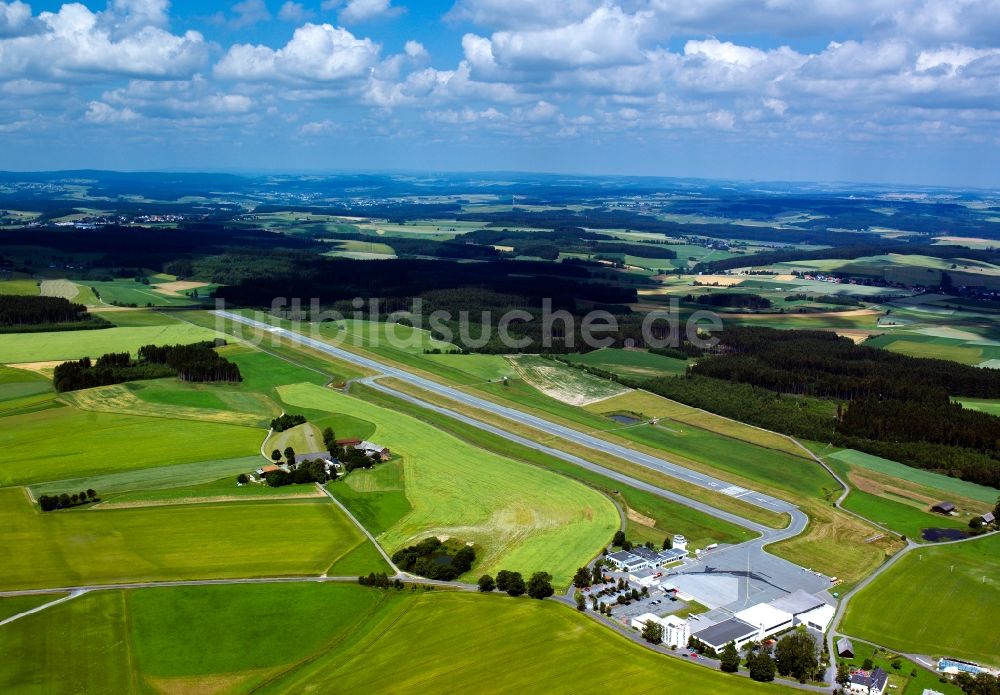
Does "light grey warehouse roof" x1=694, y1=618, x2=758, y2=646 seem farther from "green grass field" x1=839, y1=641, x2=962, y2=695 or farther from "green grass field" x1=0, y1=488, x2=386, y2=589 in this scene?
"green grass field" x1=0, y1=488, x2=386, y2=589

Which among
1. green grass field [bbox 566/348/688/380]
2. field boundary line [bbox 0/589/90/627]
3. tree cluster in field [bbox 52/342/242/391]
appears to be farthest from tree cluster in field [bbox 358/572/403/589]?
green grass field [bbox 566/348/688/380]

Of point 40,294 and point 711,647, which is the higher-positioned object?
point 40,294

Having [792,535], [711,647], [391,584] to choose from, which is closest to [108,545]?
[391,584]

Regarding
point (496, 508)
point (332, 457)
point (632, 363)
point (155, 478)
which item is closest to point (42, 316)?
point (155, 478)

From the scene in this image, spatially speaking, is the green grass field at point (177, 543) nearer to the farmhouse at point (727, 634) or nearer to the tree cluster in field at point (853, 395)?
the farmhouse at point (727, 634)

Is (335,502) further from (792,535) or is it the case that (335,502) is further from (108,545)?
(792,535)

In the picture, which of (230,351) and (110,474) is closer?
(110,474)
